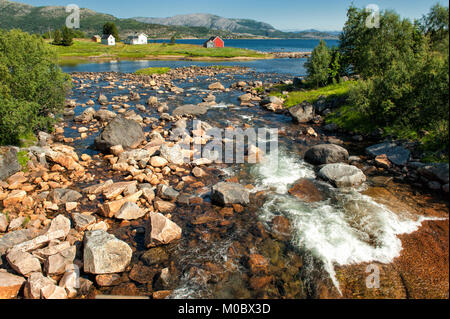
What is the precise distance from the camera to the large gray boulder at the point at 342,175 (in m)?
17.7

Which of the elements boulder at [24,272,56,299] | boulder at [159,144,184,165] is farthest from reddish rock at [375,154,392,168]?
boulder at [24,272,56,299]

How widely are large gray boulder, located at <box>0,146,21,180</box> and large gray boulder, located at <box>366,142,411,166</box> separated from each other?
91.2ft

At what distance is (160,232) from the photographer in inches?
504

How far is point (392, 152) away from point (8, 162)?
1148 inches

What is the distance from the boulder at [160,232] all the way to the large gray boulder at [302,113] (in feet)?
84.3

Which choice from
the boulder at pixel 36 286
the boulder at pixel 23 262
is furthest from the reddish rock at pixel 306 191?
the boulder at pixel 23 262

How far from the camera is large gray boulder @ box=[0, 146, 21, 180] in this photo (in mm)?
18062

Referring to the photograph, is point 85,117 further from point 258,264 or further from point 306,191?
point 258,264

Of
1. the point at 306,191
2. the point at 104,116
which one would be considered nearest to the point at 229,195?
the point at 306,191

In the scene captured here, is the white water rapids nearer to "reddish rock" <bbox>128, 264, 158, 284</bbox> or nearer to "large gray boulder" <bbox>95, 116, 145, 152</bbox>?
"reddish rock" <bbox>128, 264, 158, 284</bbox>

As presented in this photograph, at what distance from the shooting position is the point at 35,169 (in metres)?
19.8

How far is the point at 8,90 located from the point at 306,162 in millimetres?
24866
